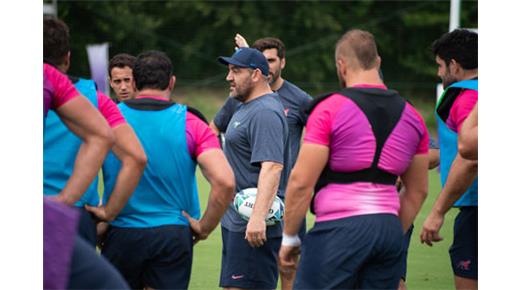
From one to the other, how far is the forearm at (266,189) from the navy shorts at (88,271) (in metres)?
2.72

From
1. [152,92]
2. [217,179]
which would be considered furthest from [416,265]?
[152,92]

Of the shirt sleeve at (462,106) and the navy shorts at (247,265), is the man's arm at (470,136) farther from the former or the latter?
the navy shorts at (247,265)

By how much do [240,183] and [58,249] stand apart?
3.46 meters

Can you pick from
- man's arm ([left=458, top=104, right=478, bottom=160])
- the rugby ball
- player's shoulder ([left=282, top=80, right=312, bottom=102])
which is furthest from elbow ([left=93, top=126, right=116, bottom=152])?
player's shoulder ([left=282, top=80, right=312, bottom=102])

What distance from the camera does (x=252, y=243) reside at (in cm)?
620

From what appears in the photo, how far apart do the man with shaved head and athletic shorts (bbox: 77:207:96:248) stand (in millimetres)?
984

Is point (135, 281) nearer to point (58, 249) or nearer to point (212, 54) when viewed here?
point (58, 249)

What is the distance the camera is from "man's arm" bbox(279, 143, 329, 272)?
15.8 ft

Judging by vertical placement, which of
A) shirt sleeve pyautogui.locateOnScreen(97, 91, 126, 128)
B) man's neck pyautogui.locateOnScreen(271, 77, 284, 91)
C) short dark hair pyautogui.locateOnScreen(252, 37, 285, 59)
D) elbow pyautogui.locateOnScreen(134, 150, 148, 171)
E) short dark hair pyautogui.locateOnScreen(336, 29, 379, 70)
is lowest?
elbow pyautogui.locateOnScreen(134, 150, 148, 171)

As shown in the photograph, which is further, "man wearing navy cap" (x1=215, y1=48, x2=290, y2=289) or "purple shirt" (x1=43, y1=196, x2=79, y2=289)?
"man wearing navy cap" (x1=215, y1=48, x2=290, y2=289)

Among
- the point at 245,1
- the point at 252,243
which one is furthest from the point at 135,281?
the point at 245,1

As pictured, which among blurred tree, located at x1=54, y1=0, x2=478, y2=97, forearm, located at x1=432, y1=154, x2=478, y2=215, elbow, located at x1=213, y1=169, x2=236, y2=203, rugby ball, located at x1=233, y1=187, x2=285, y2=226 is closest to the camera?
elbow, located at x1=213, y1=169, x2=236, y2=203

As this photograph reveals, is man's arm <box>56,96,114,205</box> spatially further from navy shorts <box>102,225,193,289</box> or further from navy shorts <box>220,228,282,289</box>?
navy shorts <box>220,228,282,289</box>

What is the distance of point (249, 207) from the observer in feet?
21.4
